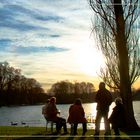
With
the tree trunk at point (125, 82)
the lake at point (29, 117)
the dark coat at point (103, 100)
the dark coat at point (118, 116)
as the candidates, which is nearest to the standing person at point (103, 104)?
the dark coat at point (103, 100)

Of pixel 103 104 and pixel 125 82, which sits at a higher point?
pixel 125 82

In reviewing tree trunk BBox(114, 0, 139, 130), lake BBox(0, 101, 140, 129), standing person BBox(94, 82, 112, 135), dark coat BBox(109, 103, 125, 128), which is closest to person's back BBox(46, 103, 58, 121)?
dark coat BBox(109, 103, 125, 128)

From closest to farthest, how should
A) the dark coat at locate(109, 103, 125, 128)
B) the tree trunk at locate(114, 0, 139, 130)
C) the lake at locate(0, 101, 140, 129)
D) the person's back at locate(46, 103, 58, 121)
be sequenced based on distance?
the dark coat at locate(109, 103, 125, 128), the person's back at locate(46, 103, 58, 121), the tree trunk at locate(114, 0, 139, 130), the lake at locate(0, 101, 140, 129)

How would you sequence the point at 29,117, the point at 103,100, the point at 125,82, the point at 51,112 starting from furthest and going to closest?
the point at 29,117 < the point at 125,82 < the point at 51,112 < the point at 103,100

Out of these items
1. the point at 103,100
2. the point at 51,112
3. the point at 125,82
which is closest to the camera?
the point at 103,100

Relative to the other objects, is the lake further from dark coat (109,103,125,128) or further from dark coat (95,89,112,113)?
dark coat (95,89,112,113)

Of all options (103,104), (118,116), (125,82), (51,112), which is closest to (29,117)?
→ (125,82)

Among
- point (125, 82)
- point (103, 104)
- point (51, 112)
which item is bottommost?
point (51, 112)

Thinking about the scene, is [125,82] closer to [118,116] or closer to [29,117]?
[118,116]

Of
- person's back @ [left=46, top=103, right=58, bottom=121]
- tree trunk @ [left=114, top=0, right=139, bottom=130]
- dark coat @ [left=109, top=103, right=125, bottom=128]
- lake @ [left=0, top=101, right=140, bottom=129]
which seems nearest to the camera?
dark coat @ [left=109, top=103, right=125, bottom=128]

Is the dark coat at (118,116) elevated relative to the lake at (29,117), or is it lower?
elevated

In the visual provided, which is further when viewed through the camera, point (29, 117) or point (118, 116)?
point (29, 117)

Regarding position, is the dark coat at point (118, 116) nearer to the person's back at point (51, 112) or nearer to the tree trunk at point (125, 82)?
the person's back at point (51, 112)

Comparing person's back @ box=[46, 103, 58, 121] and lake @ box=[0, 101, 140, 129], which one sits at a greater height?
person's back @ box=[46, 103, 58, 121]
